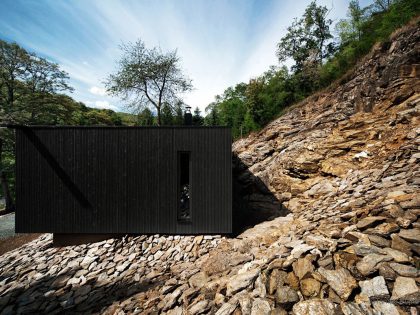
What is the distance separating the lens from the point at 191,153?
724 centimetres

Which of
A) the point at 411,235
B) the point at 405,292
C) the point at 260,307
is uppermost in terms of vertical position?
the point at 411,235

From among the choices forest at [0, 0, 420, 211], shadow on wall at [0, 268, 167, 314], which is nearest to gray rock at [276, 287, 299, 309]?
shadow on wall at [0, 268, 167, 314]

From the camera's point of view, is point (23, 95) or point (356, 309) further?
point (23, 95)

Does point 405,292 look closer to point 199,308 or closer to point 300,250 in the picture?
point 300,250

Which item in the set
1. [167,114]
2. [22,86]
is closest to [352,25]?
[167,114]

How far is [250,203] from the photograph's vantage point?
9.61 m

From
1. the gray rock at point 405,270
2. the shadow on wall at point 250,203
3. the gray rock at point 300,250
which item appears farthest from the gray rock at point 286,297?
the shadow on wall at point 250,203

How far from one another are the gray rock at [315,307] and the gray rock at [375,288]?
1.97ft

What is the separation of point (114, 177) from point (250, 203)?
6043 mm

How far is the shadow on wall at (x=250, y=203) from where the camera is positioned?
8414 mm

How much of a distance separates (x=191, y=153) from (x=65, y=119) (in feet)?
60.1

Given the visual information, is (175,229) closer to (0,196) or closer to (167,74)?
(167,74)

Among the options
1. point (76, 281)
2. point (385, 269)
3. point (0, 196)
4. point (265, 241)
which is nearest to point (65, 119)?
point (0, 196)

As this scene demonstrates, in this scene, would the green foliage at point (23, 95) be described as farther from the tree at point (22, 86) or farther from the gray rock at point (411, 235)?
the gray rock at point (411, 235)
